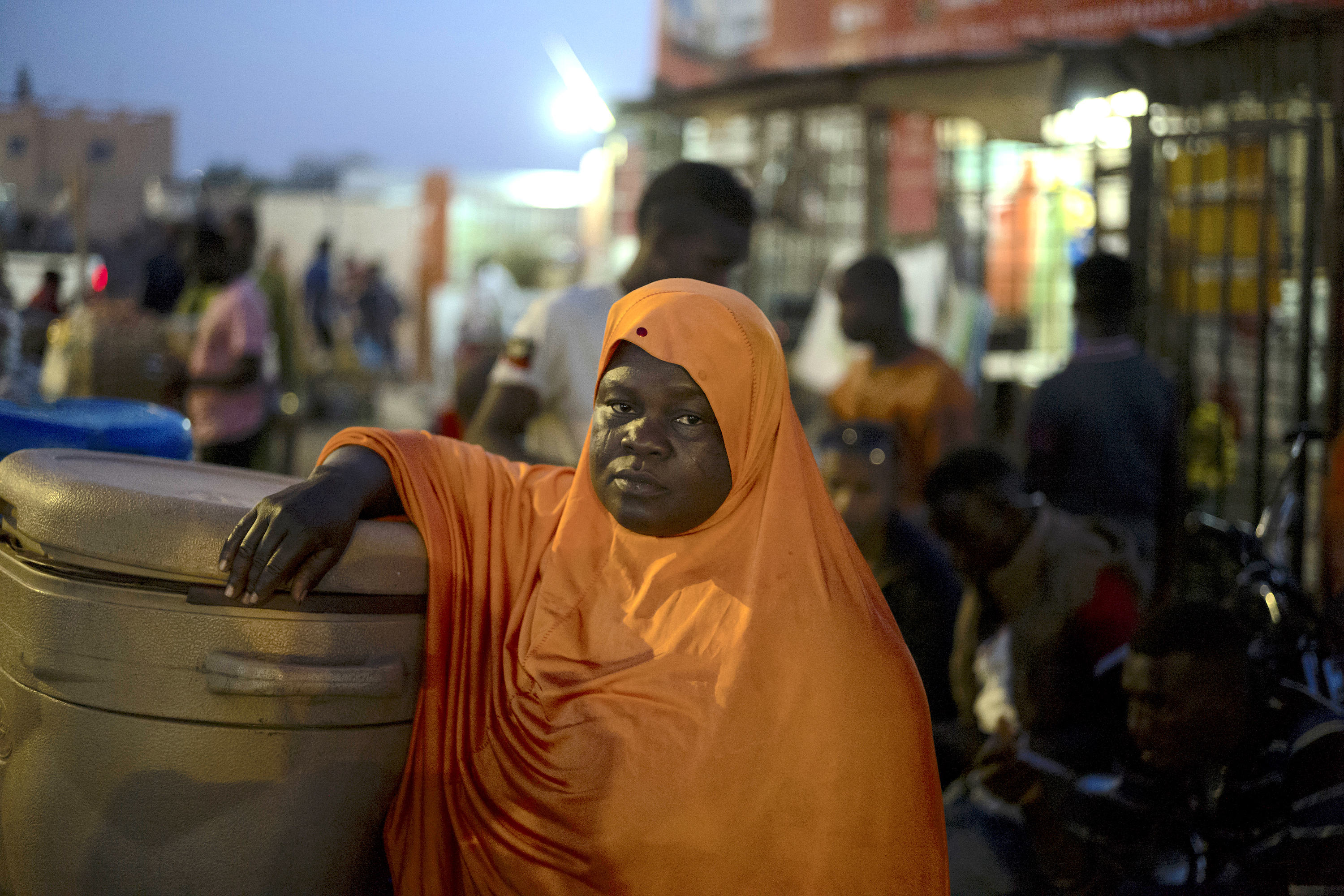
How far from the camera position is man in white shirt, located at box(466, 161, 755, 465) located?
119 inches

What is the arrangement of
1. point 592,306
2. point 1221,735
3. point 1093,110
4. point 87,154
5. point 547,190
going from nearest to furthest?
point 1221,735, point 592,306, point 87,154, point 1093,110, point 547,190

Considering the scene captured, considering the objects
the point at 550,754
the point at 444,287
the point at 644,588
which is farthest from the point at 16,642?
the point at 444,287

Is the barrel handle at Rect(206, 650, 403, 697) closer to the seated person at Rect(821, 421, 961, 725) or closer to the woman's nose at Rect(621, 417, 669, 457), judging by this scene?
the woman's nose at Rect(621, 417, 669, 457)

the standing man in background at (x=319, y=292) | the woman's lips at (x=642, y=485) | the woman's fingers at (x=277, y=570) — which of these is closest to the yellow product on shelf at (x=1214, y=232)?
the woman's lips at (x=642, y=485)

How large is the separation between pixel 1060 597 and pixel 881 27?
27.4 feet

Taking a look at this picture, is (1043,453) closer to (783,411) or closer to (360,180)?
(783,411)

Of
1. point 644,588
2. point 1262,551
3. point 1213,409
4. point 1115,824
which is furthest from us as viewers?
point 1213,409

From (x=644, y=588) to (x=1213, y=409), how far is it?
4.47 metres

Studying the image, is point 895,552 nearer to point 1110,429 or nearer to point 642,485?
point 1110,429

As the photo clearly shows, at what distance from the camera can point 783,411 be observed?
69.4 inches

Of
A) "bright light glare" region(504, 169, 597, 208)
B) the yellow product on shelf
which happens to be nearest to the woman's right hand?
the yellow product on shelf

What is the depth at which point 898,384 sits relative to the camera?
13.0 feet

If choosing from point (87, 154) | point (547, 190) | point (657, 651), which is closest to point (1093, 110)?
point (87, 154)

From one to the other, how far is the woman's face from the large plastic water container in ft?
1.20
